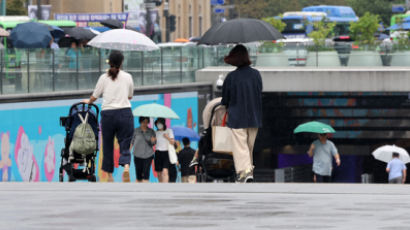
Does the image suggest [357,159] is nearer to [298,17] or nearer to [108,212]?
[298,17]

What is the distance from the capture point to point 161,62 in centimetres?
2833

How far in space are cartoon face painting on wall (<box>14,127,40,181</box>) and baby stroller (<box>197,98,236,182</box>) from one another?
413 inches

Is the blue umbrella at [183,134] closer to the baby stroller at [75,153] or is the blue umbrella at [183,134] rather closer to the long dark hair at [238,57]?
the baby stroller at [75,153]

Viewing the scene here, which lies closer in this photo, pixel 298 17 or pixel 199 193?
pixel 199 193

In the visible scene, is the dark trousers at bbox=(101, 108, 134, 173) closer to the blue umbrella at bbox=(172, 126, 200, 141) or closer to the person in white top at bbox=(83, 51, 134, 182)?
the person in white top at bbox=(83, 51, 134, 182)

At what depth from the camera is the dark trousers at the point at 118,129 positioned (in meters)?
11.4

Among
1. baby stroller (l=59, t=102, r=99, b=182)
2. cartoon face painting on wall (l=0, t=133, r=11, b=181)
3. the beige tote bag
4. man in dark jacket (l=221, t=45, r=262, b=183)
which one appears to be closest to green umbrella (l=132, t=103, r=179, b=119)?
cartoon face painting on wall (l=0, t=133, r=11, b=181)

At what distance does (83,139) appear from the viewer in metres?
11.5

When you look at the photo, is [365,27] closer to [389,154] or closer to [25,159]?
[389,154]

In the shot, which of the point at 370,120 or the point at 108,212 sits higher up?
the point at 108,212

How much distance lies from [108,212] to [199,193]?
5.33 feet

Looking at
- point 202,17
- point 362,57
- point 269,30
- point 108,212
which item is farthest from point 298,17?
point 108,212

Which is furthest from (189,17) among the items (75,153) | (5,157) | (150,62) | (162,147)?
(75,153)

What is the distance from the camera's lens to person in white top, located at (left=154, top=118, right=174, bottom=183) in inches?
652
